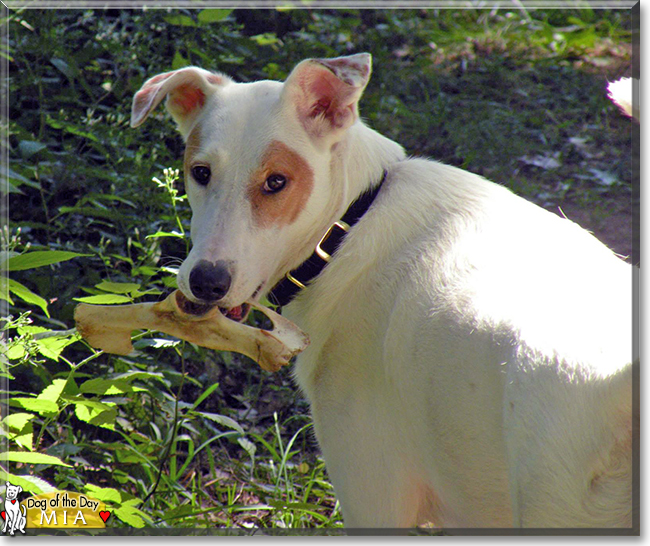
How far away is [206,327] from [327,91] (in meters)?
0.90

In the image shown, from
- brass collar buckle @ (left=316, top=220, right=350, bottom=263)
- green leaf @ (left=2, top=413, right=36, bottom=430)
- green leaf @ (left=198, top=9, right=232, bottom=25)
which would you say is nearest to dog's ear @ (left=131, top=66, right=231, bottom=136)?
brass collar buckle @ (left=316, top=220, right=350, bottom=263)

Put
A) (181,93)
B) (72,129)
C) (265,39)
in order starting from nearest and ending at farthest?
(181,93)
(72,129)
(265,39)

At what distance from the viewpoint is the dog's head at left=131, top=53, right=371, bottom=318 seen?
226 centimetres

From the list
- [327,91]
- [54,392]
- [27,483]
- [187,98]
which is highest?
[327,91]

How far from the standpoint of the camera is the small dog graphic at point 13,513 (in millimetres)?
2389

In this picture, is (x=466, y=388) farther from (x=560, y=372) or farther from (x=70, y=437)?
(x=70, y=437)

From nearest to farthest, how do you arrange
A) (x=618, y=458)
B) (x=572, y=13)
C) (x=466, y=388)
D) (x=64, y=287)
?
(x=618, y=458), (x=466, y=388), (x=64, y=287), (x=572, y=13)

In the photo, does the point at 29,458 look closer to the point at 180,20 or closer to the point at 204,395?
the point at 204,395

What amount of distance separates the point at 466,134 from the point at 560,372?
4070 millimetres

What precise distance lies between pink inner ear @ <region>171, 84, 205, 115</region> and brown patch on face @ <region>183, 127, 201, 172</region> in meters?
0.20

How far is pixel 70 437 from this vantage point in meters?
3.04

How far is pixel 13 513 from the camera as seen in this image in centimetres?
241

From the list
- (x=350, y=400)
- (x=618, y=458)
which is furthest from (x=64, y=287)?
(x=618, y=458)

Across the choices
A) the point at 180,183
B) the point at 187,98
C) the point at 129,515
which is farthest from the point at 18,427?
the point at 180,183
